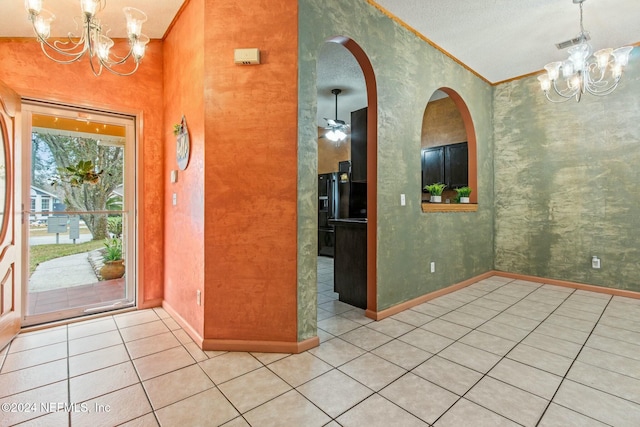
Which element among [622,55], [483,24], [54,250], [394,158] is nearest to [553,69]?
[622,55]

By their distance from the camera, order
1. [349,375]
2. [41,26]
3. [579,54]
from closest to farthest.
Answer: [41,26]
[349,375]
[579,54]

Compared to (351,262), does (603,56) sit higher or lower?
higher

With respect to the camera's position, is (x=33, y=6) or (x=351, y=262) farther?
(x=351, y=262)

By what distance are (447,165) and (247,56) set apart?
4016mm

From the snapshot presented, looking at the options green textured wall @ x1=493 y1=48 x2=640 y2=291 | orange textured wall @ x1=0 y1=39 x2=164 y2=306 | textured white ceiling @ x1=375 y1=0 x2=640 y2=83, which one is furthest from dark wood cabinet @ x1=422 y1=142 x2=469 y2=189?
orange textured wall @ x1=0 y1=39 x2=164 y2=306

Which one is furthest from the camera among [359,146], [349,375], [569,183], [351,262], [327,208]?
[327,208]

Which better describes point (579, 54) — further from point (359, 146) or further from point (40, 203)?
point (40, 203)

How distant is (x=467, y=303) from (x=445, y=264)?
21.1 inches

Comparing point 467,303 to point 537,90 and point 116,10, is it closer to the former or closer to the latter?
point 537,90

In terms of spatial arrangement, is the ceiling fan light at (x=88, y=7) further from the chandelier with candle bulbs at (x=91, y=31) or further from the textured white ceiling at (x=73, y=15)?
the textured white ceiling at (x=73, y=15)

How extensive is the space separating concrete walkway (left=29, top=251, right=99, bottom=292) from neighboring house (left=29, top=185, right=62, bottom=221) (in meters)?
0.49

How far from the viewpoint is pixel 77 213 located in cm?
307

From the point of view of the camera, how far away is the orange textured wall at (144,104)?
2.83m

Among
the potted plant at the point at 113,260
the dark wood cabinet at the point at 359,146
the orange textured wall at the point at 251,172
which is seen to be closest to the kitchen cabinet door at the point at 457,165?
the dark wood cabinet at the point at 359,146
